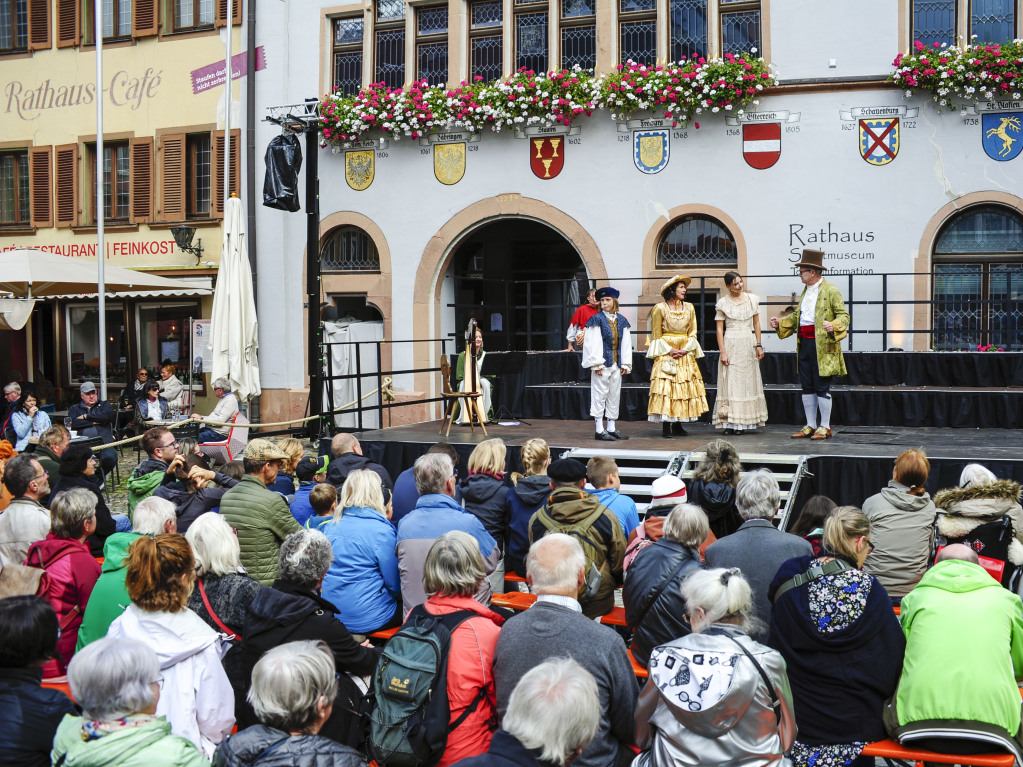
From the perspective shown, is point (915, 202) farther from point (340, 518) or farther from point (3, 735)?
point (3, 735)

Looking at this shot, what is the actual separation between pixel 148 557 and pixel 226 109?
14.2m

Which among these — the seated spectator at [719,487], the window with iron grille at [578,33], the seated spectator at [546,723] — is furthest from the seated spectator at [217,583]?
the window with iron grille at [578,33]

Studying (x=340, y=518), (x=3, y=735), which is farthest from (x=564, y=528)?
(x=3, y=735)

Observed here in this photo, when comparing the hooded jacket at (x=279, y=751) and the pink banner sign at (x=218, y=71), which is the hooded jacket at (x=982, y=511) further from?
the pink banner sign at (x=218, y=71)

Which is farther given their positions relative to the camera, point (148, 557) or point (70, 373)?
point (70, 373)

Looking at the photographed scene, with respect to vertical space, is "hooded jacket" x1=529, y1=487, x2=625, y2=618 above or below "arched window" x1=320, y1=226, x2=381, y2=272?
below

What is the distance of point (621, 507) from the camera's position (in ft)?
19.8

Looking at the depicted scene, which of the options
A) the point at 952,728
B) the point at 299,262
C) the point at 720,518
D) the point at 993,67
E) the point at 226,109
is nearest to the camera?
the point at 952,728

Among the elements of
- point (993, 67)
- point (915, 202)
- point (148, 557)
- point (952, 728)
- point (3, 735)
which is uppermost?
point (993, 67)

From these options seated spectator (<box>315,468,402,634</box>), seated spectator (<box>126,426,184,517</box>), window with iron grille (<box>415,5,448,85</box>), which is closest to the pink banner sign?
window with iron grille (<box>415,5,448,85</box>)

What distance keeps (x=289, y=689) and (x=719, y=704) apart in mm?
1340

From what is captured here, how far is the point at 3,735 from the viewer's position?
3.32 meters

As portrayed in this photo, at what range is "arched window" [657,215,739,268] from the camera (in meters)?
15.6

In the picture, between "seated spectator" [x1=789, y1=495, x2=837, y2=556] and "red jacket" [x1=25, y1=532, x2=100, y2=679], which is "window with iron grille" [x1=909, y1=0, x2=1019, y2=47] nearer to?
"seated spectator" [x1=789, y1=495, x2=837, y2=556]
